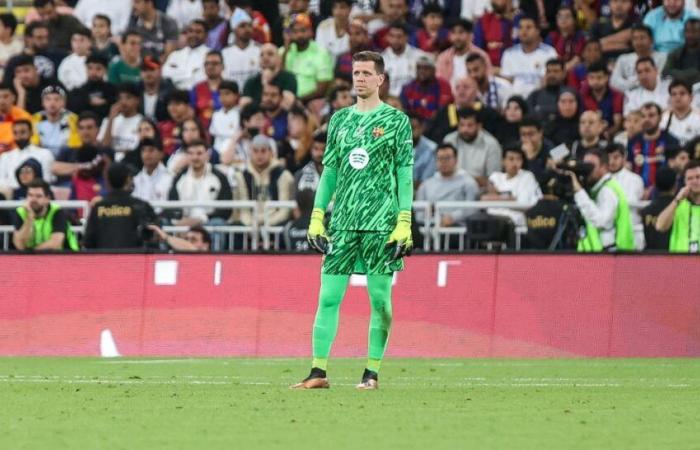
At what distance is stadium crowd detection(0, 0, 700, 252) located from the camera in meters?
20.0

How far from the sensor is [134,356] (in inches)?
723

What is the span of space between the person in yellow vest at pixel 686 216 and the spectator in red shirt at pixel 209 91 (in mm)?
7878

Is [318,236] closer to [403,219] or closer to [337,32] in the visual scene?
[403,219]

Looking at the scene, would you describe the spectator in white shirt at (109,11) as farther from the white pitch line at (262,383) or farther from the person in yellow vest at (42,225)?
the white pitch line at (262,383)

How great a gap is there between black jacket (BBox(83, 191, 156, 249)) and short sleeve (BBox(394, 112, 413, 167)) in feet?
26.0

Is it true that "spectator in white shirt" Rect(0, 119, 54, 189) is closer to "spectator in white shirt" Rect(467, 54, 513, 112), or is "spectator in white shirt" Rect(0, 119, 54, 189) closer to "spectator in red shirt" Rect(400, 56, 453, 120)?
"spectator in red shirt" Rect(400, 56, 453, 120)

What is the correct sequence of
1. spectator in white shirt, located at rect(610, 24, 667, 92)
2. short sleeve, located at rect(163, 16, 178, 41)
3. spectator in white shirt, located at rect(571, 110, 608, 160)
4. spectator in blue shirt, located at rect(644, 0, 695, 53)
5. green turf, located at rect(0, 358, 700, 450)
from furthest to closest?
short sleeve, located at rect(163, 16, 178, 41)
spectator in blue shirt, located at rect(644, 0, 695, 53)
spectator in white shirt, located at rect(610, 24, 667, 92)
spectator in white shirt, located at rect(571, 110, 608, 160)
green turf, located at rect(0, 358, 700, 450)

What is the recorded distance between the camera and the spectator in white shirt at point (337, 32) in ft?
82.0

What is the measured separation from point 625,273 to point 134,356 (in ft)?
17.5

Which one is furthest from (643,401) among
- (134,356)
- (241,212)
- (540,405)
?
(241,212)

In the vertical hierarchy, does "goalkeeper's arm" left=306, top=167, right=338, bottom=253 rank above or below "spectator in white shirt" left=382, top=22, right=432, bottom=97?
below

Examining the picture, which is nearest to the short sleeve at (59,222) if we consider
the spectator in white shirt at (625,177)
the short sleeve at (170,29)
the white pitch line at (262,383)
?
the white pitch line at (262,383)

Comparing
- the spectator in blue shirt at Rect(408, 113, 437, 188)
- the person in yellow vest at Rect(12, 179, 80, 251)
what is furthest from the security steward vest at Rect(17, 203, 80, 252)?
the spectator in blue shirt at Rect(408, 113, 437, 188)

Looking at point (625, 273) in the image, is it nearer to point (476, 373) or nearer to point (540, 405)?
point (476, 373)
